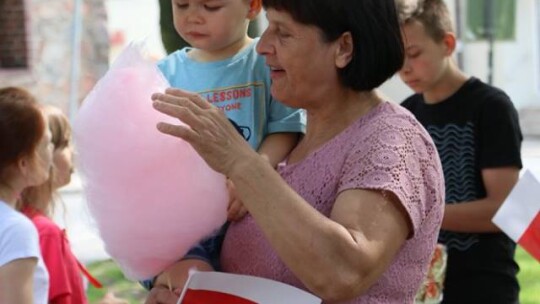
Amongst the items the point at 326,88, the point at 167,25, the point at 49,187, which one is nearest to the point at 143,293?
the point at 167,25

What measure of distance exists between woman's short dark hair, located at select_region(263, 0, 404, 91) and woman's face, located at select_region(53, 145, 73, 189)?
2266 millimetres

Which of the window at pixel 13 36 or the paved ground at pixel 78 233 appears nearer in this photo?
the paved ground at pixel 78 233

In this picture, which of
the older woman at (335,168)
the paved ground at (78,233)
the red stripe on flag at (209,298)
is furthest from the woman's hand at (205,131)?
the paved ground at (78,233)

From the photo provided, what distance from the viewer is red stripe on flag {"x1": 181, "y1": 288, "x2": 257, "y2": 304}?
7.78 feet

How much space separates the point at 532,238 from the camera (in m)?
3.46

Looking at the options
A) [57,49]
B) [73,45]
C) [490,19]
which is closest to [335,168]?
[73,45]

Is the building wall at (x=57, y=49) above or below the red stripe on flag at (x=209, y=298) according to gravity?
below

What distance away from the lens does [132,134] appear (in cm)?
231

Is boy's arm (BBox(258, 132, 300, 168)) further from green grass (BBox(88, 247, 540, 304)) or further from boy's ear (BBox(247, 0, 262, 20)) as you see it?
green grass (BBox(88, 247, 540, 304))

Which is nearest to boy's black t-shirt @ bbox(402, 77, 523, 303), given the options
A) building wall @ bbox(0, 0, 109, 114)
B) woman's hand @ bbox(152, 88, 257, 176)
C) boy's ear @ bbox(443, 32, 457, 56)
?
→ boy's ear @ bbox(443, 32, 457, 56)

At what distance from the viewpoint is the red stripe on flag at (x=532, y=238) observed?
134 inches

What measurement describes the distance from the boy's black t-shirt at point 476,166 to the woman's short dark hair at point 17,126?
1.37 m

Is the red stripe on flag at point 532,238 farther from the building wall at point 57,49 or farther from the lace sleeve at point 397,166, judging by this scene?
the building wall at point 57,49

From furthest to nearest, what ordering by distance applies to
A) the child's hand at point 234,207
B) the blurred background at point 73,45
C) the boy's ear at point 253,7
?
the blurred background at point 73,45 → the boy's ear at point 253,7 → the child's hand at point 234,207
